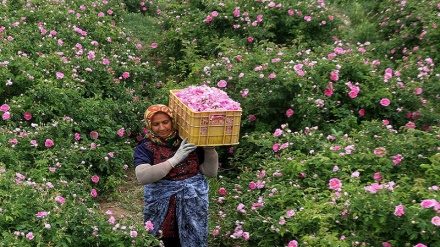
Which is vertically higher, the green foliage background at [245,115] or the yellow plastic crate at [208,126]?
the yellow plastic crate at [208,126]

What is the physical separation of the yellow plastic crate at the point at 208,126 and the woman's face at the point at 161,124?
0.10 metres

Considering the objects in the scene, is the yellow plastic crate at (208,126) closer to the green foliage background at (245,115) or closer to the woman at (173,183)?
the woman at (173,183)

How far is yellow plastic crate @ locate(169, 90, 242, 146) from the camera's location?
377 cm

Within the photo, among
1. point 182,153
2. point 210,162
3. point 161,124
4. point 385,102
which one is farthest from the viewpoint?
point 385,102

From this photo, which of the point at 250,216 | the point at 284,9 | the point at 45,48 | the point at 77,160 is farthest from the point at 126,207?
the point at 284,9

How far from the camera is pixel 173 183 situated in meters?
3.89

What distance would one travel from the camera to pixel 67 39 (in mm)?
6805

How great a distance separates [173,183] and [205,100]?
0.55m

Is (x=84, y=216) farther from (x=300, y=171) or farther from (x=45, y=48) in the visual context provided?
(x=45, y=48)

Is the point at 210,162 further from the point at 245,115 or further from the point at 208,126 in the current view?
the point at 245,115

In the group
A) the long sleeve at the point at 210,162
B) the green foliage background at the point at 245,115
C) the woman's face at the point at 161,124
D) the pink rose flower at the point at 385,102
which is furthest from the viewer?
the pink rose flower at the point at 385,102

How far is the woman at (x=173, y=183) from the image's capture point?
385 cm

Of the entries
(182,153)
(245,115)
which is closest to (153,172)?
(182,153)

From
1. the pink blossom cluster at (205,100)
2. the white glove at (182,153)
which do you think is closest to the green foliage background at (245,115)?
the white glove at (182,153)
